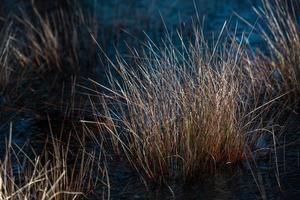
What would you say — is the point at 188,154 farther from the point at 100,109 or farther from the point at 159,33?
the point at 159,33

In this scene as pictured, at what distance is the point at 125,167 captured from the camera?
4.04 meters

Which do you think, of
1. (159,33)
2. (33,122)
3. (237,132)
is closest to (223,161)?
(237,132)

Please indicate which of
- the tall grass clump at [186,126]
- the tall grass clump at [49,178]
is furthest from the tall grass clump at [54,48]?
the tall grass clump at [186,126]

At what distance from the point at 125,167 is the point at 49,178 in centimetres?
50

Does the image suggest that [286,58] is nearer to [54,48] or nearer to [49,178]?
[49,178]

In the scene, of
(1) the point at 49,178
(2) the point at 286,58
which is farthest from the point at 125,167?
(2) the point at 286,58

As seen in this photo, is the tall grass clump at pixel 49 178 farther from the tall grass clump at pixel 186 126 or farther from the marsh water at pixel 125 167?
the tall grass clump at pixel 186 126

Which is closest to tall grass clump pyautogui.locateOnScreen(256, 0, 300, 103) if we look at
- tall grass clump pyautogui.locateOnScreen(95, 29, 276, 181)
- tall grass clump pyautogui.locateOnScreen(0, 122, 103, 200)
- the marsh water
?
the marsh water

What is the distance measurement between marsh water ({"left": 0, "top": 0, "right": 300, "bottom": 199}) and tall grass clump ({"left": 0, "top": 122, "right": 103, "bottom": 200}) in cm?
14

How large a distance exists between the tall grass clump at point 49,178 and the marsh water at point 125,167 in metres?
0.14

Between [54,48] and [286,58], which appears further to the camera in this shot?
[54,48]

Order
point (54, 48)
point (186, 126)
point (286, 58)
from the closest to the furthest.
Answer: point (186, 126)
point (286, 58)
point (54, 48)

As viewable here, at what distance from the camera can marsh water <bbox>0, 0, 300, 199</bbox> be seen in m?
3.71

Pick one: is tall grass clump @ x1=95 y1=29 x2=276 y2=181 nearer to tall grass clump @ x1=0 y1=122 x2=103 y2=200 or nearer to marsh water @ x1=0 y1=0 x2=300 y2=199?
marsh water @ x1=0 y1=0 x2=300 y2=199
